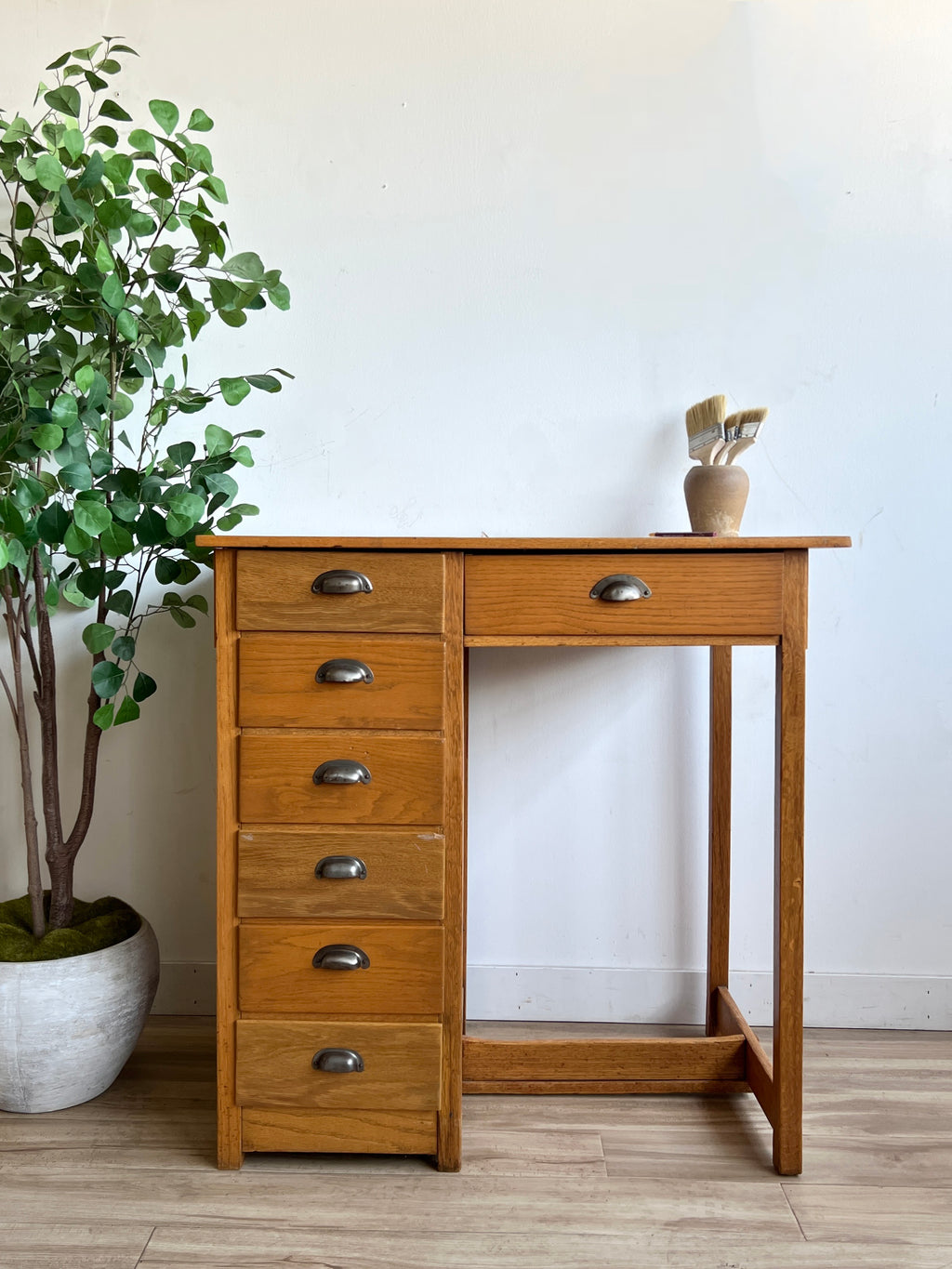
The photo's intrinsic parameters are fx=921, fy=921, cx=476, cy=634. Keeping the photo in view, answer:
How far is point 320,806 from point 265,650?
9.9 inches

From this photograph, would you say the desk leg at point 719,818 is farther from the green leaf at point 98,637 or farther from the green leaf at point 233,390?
the green leaf at point 98,637

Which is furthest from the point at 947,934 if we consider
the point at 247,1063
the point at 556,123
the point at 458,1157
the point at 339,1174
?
the point at 556,123

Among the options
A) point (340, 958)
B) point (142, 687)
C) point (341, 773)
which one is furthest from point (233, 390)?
point (340, 958)

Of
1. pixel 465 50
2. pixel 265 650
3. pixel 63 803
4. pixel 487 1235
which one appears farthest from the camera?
pixel 63 803

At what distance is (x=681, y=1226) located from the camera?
4.17ft

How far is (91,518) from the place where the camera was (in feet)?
4.30

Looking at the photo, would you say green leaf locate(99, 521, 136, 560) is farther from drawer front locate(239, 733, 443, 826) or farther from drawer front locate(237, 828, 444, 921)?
drawer front locate(237, 828, 444, 921)

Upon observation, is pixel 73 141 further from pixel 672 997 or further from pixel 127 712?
pixel 672 997

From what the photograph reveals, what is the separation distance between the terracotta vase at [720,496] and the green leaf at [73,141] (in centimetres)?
115

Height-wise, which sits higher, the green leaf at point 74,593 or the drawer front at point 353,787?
the green leaf at point 74,593

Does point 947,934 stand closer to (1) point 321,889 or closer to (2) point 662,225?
(1) point 321,889

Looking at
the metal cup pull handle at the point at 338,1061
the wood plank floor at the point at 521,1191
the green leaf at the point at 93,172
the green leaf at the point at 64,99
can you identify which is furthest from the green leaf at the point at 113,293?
the wood plank floor at the point at 521,1191

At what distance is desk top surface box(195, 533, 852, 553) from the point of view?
1.35 meters

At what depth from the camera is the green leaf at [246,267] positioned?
1.58 metres
